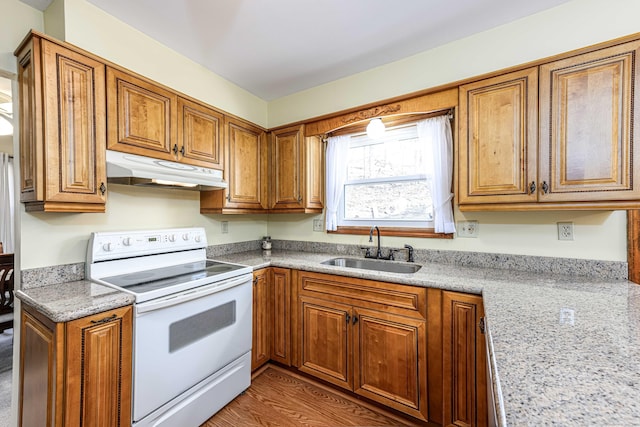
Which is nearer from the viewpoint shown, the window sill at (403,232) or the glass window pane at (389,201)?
the window sill at (403,232)

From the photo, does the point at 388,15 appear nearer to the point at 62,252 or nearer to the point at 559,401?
the point at 559,401

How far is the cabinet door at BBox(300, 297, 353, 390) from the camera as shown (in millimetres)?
1848

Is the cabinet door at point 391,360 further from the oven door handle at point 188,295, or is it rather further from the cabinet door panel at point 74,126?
the cabinet door panel at point 74,126

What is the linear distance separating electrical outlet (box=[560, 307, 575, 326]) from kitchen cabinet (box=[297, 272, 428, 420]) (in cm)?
64

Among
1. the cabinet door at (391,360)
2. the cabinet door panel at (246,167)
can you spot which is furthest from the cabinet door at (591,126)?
the cabinet door panel at (246,167)

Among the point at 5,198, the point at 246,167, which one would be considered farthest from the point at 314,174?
the point at 5,198

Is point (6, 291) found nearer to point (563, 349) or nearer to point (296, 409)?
point (296, 409)

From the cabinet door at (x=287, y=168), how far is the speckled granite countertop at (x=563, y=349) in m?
1.50

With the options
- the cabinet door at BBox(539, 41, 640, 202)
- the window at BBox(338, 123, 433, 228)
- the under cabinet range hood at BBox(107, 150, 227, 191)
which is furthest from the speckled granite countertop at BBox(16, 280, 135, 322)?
the cabinet door at BBox(539, 41, 640, 202)

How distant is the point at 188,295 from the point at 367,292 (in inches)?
43.4

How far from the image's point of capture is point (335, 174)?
2.53 m

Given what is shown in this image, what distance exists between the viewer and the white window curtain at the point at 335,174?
2500 mm

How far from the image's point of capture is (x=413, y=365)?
1602 millimetres

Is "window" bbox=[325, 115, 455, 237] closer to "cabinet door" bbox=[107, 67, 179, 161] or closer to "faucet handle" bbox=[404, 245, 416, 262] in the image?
"faucet handle" bbox=[404, 245, 416, 262]
